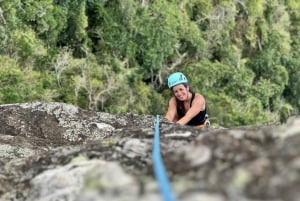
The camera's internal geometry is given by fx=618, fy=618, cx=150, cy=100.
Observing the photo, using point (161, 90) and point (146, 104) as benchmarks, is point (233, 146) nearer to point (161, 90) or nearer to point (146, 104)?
point (146, 104)

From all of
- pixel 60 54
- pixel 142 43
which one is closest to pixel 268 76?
pixel 142 43

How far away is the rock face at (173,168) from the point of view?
101 inches

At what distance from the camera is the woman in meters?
6.53

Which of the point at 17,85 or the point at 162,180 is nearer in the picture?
the point at 162,180

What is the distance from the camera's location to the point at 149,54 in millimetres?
25766

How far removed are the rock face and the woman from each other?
1.62 m

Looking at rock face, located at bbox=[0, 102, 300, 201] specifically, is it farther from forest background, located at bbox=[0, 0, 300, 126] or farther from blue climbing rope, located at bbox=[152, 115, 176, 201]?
forest background, located at bbox=[0, 0, 300, 126]

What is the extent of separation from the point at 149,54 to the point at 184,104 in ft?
62.8

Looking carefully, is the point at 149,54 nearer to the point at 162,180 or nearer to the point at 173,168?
the point at 173,168

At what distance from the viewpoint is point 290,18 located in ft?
119

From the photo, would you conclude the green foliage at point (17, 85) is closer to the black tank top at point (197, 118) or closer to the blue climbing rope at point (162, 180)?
the black tank top at point (197, 118)

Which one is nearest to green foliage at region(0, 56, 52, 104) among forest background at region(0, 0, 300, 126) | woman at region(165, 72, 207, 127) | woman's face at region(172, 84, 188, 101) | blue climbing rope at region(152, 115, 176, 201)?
forest background at region(0, 0, 300, 126)

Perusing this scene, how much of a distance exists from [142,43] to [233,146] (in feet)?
76.1

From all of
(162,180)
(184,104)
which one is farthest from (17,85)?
(162,180)
